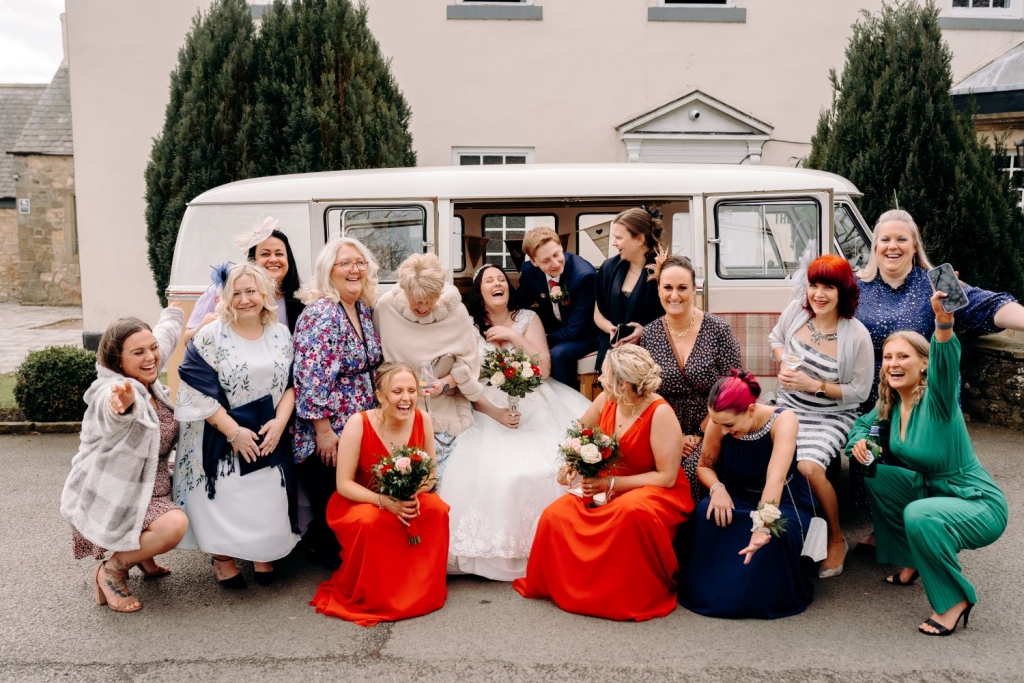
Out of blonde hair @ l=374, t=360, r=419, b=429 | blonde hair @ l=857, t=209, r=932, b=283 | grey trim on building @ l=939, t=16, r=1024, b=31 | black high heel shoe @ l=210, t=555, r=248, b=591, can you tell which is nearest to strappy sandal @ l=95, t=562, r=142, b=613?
black high heel shoe @ l=210, t=555, r=248, b=591

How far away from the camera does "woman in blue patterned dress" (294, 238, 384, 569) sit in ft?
15.3

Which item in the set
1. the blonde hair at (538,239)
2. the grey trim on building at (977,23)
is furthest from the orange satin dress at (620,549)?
the grey trim on building at (977,23)

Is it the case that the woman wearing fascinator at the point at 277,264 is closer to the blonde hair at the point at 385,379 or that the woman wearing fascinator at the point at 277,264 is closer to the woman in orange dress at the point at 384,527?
the blonde hair at the point at 385,379

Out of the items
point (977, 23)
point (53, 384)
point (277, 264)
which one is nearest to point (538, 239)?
point (277, 264)

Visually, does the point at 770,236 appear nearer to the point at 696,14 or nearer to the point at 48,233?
the point at 696,14

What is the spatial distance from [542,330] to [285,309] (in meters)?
1.78

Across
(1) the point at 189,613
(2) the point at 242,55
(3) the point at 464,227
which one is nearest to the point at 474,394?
(1) the point at 189,613

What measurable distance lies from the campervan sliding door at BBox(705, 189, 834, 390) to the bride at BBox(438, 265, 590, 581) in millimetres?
1773

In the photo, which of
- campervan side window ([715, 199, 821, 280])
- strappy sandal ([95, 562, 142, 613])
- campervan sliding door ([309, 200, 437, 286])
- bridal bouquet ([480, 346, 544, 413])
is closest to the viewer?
strappy sandal ([95, 562, 142, 613])

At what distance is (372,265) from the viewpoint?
502 cm

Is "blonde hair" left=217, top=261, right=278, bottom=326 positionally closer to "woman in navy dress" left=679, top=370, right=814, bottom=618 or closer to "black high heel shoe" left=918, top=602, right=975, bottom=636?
"woman in navy dress" left=679, top=370, right=814, bottom=618

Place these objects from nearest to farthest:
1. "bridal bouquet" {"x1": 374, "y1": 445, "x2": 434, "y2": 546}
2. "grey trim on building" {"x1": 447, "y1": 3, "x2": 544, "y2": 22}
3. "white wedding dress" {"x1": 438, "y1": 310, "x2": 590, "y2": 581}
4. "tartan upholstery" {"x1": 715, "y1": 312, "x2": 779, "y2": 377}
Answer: "bridal bouquet" {"x1": 374, "y1": 445, "x2": 434, "y2": 546} < "white wedding dress" {"x1": 438, "y1": 310, "x2": 590, "y2": 581} < "tartan upholstery" {"x1": 715, "y1": 312, "x2": 779, "y2": 377} < "grey trim on building" {"x1": 447, "y1": 3, "x2": 544, "y2": 22}

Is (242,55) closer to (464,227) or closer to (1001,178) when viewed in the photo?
(464,227)

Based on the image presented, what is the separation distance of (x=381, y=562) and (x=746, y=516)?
1.87 m
